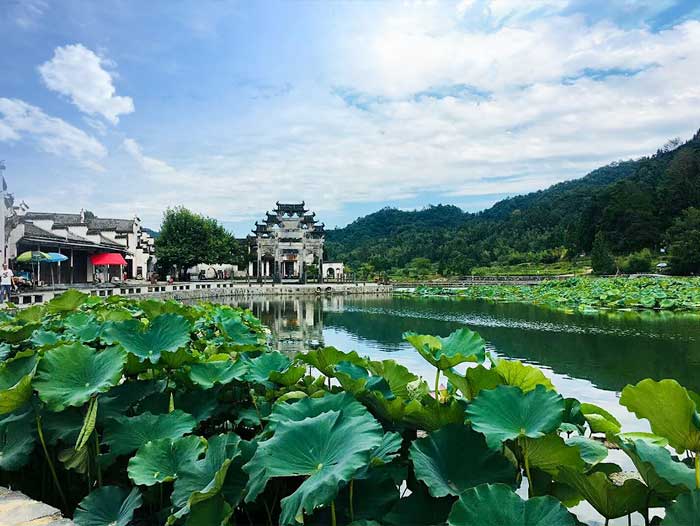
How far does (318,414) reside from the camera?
1.65m

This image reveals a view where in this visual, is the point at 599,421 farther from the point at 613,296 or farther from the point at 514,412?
the point at 613,296

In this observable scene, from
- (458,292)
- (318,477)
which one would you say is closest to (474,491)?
(318,477)

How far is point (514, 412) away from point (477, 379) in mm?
303

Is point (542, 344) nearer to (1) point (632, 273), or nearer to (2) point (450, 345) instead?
(2) point (450, 345)

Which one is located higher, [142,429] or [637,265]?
[142,429]

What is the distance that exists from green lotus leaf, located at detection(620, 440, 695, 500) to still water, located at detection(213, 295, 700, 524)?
1.14 metres

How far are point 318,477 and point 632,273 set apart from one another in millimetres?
48873

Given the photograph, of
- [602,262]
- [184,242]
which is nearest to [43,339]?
[184,242]

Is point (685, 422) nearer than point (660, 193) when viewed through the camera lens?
Yes

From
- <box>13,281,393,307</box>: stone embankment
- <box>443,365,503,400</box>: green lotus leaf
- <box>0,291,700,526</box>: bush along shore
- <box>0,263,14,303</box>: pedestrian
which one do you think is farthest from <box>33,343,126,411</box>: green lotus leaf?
<box>13,281,393,307</box>: stone embankment

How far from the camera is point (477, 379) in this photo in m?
1.84

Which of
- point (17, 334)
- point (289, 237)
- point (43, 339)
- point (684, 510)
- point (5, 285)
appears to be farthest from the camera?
point (289, 237)

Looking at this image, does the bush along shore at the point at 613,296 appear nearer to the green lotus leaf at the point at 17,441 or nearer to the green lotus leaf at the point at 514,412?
the green lotus leaf at the point at 514,412

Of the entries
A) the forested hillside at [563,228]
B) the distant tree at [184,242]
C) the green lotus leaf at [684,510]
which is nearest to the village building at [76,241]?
the distant tree at [184,242]
